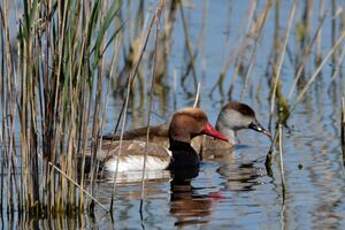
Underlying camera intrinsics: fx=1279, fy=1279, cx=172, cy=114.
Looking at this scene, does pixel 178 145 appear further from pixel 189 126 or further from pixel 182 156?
pixel 182 156

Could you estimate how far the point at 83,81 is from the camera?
824 centimetres

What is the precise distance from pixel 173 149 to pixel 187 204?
3.02 metres

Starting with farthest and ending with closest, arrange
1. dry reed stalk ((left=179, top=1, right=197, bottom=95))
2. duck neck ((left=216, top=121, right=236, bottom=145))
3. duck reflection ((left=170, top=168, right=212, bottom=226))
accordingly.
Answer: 1. dry reed stalk ((left=179, top=1, right=197, bottom=95))
2. duck neck ((left=216, top=121, right=236, bottom=145))
3. duck reflection ((left=170, top=168, right=212, bottom=226))

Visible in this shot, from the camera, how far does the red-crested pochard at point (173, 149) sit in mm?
11156

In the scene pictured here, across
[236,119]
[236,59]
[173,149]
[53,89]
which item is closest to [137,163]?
[173,149]

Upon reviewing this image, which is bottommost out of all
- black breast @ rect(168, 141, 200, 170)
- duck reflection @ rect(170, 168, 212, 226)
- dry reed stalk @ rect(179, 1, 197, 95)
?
black breast @ rect(168, 141, 200, 170)

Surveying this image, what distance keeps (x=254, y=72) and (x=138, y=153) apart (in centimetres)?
A: 417

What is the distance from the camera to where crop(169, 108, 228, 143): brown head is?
485 inches

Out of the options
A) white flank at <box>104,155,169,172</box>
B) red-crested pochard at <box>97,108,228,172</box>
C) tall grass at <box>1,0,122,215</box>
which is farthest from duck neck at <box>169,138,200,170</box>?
tall grass at <box>1,0,122,215</box>

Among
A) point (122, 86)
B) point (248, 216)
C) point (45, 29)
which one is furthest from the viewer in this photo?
point (122, 86)

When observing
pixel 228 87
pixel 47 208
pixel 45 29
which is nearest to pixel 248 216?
pixel 47 208

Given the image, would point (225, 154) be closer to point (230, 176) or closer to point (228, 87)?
point (230, 176)

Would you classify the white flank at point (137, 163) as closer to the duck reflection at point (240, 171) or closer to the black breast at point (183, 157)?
the black breast at point (183, 157)

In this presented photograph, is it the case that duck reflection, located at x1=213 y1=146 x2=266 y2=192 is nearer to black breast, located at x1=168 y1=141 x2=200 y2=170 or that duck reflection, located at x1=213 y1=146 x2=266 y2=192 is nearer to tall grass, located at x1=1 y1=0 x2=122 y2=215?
black breast, located at x1=168 y1=141 x2=200 y2=170
